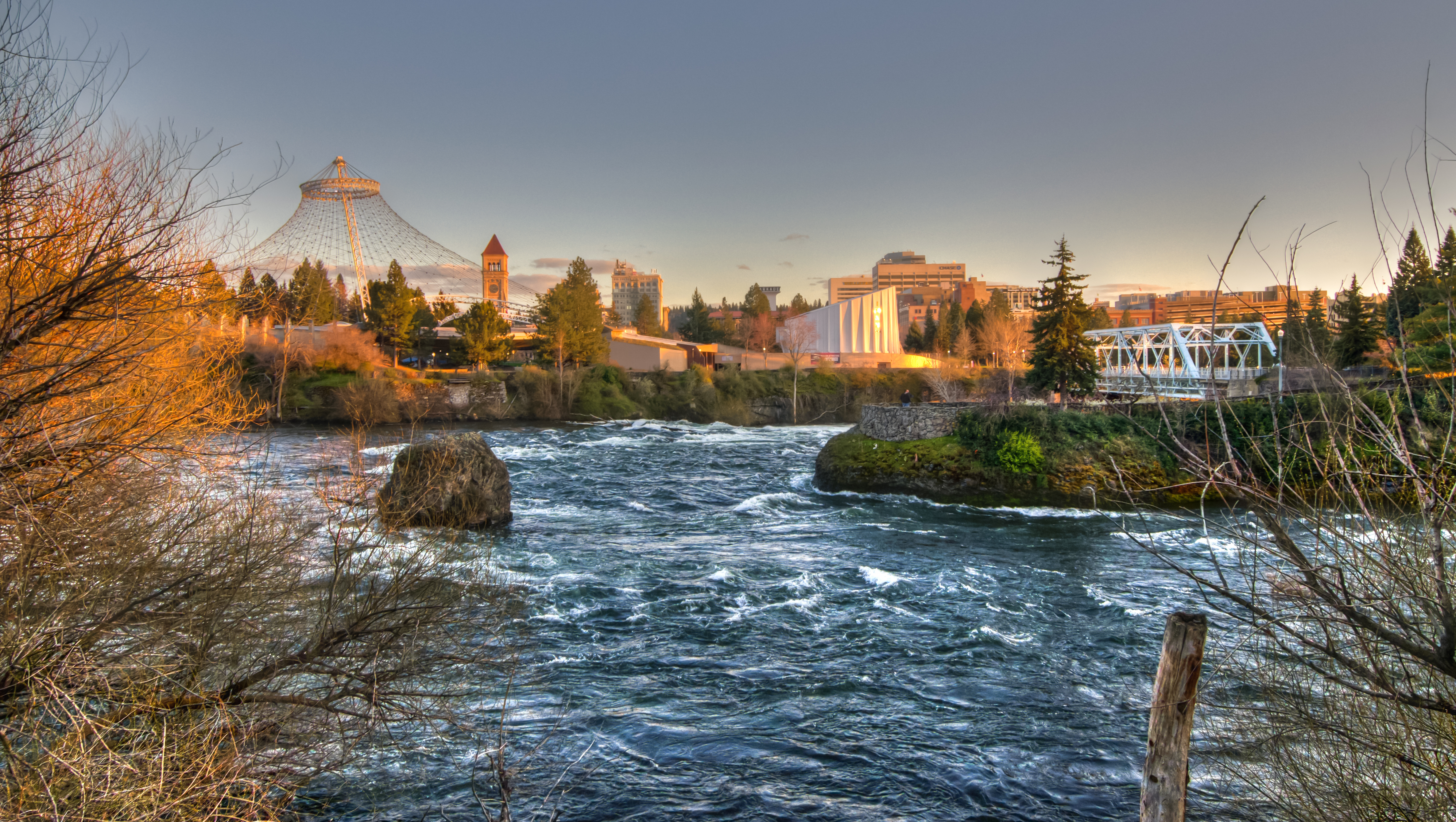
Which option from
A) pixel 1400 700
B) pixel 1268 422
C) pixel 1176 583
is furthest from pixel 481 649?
pixel 1268 422

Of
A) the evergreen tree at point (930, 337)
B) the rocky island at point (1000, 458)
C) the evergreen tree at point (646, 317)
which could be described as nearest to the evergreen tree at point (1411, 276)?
the rocky island at point (1000, 458)

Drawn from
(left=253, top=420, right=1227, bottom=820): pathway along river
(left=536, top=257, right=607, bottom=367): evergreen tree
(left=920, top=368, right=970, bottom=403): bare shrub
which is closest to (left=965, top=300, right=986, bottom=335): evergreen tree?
(left=920, top=368, right=970, bottom=403): bare shrub

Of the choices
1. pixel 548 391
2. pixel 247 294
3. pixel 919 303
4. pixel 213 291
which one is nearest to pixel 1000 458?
pixel 247 294

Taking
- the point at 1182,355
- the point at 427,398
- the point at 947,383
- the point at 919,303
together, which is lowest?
the point at 427,398

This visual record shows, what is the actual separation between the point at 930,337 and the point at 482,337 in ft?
176

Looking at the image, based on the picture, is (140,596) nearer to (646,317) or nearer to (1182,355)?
(1182,355)

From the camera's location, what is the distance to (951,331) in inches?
3162

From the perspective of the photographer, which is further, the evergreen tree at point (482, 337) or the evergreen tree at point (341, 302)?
the evergreen tree at point (341, 302)

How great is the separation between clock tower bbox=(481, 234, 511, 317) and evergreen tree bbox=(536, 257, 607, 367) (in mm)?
70070

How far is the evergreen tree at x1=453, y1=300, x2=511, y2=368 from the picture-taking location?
56469 millimetres

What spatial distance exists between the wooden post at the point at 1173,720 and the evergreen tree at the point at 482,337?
5537 centimetres

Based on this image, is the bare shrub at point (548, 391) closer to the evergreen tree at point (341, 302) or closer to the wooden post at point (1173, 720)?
the evergreen tree at point (341, 302)

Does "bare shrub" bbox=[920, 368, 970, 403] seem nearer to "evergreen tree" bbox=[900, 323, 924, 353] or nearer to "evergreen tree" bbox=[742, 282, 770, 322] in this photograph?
"evergreen tree" bbox=[900, 323, 924, 353]

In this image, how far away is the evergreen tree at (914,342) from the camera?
86688 mm
